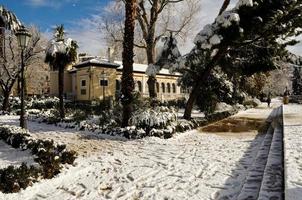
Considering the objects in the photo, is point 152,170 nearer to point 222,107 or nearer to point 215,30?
point 215,30

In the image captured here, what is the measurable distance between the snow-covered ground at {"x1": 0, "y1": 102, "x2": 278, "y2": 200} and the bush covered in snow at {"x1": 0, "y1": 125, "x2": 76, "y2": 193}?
0.62 feet

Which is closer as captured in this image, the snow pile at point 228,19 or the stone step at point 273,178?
the stone step at point 273,178

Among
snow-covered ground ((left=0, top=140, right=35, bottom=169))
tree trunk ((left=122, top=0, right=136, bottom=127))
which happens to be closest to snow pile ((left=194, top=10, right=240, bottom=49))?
tree trunk ((left=122, top=0, right=136, bottom=127))

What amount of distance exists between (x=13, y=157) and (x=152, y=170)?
426 cm

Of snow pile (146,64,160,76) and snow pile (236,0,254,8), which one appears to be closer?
snow pile (236,0,254,8)

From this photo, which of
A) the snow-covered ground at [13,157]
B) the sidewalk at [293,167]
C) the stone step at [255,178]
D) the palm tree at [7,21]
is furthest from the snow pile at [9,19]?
the sidewalk at [293,167]

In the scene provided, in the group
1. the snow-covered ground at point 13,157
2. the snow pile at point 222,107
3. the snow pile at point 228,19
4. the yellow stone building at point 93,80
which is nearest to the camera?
the snow-covered ground at point 13,157

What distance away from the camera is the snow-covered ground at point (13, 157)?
9.21 metres

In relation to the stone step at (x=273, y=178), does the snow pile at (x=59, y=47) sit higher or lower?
higher

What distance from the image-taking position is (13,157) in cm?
1006

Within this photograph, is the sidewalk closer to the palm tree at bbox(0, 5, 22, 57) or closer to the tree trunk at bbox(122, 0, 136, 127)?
the tree trunk at bbox(122, 0, 136, 127)

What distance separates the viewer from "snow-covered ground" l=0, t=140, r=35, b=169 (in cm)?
921

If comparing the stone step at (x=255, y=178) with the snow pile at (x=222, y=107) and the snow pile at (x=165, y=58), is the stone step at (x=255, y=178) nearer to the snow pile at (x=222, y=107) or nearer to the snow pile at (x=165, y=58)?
the snow pile at (x=165, y=58)

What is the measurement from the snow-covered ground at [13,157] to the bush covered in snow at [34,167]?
179mm
